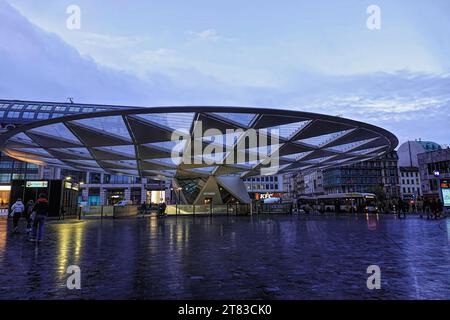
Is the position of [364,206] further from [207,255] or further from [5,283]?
[5,283]

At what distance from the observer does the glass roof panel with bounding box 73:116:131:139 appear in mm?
19406

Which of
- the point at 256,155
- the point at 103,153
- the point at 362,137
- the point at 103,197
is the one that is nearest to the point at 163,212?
the point at 103,153

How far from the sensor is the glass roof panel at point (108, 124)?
19406 millimetres

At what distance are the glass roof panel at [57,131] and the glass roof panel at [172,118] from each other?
591cm

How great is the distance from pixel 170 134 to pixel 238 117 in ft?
18.3

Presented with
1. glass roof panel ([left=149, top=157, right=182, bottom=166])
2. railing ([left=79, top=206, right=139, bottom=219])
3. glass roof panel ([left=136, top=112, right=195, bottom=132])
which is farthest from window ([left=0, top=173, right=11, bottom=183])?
glass roof panel ([left=136, top=112, right=195, bottom=132])

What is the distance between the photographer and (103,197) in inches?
3868

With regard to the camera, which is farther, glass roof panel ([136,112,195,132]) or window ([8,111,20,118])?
window ([8,111,20,118])

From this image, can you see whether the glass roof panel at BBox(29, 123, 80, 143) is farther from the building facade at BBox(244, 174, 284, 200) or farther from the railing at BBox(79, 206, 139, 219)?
the building facade at BBox(244, 174, 284, 200)

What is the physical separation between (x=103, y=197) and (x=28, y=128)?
82338 mm

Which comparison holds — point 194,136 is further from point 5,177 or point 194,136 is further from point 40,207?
point 5,177

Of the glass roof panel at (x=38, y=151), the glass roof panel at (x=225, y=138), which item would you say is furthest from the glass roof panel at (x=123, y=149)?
the glass roof panel at (x=225, y=138)

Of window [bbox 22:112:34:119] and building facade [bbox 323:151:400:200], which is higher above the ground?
window [bbox 22:112:34:119]

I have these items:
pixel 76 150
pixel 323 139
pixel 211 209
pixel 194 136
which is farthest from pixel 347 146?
pixel 76 150
